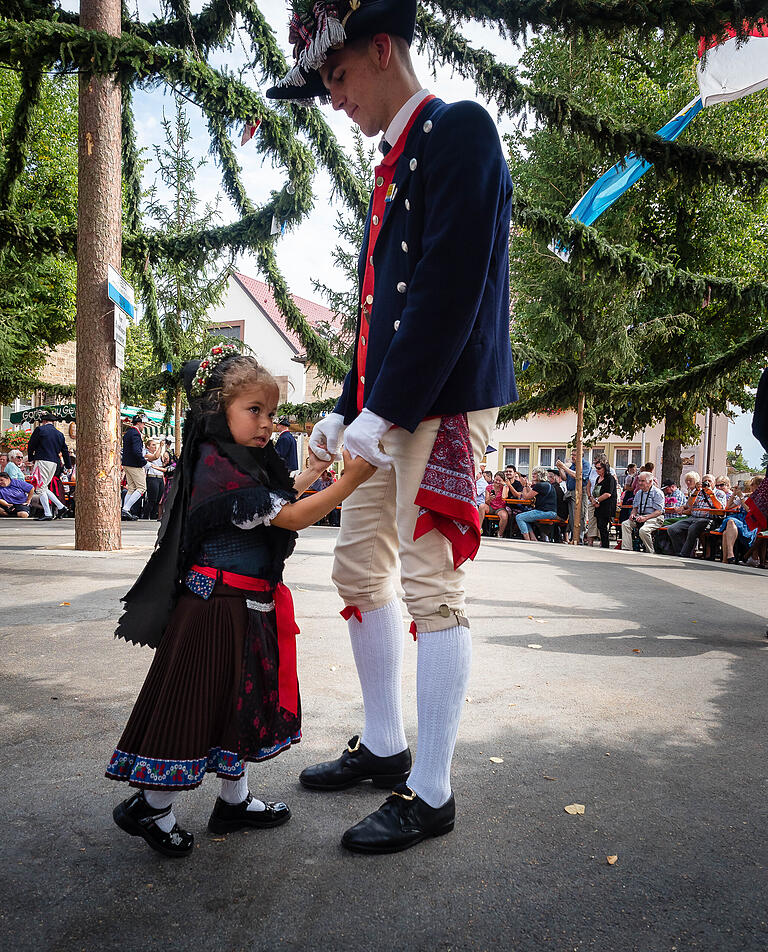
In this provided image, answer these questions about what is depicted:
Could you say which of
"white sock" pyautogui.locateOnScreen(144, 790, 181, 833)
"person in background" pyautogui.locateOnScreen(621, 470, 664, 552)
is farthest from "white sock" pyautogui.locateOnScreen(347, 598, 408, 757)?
"person in background" pyautogui.locateOnScreen(621, 470, 664, 552)

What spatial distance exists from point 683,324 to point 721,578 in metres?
12.2

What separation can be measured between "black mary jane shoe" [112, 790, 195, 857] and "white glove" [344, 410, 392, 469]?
1.01 metres

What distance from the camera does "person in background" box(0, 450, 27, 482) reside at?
14959 mm

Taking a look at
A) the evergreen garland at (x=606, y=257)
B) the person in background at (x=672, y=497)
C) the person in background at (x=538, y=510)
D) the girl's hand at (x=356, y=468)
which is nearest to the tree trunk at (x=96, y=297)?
the evergreen garland at (x=606, y=257)

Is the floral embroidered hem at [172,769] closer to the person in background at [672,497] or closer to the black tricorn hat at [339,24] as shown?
the black tricorn hat at [339,24]

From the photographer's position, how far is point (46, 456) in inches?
588

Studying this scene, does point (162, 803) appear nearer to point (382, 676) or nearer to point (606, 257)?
point (382, 676)

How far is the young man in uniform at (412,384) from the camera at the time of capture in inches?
78.5

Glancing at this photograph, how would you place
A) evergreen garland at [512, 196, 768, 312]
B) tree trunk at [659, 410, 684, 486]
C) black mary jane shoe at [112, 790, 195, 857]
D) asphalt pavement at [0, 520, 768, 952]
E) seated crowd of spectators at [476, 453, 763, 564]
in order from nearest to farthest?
asphalt pavement at [0, 520, 768, 952] < black mary jane shoe at [112, 790, 195, 857] < evergreen garland at [512, 196, 768, 312] < seated crowd of spectators at [476, 453, 763, 564] < tree trunk at [659, 410, 684, 486]

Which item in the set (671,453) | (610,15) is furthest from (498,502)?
(610,15)

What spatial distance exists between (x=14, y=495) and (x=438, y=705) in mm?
14840

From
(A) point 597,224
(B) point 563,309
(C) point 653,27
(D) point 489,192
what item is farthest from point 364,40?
(A) point 597,224

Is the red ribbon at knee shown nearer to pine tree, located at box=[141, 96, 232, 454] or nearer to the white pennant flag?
the white pennant flag

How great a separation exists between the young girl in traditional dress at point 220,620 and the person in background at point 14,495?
1428cm
